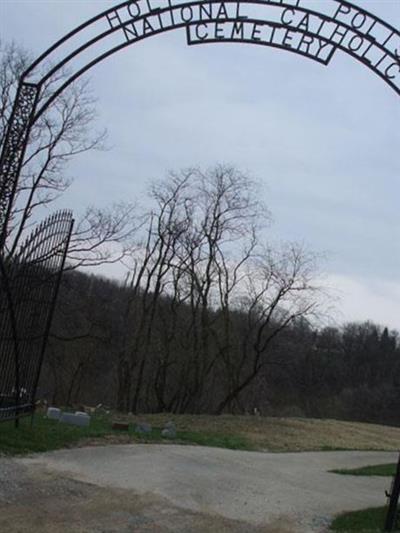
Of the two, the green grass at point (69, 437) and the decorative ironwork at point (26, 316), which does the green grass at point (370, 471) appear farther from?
the decorative ironwork at point (26, 316)

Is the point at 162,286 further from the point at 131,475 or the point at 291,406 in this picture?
the point at 131,475

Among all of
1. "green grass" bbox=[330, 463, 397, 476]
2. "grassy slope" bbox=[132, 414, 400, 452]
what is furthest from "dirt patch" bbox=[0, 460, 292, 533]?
"grassy slope" bbox=[132, 414, 400, 452]

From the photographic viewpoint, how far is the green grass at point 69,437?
9.26 meters

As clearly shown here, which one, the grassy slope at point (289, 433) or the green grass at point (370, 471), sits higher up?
the grassy slope at point (289, 433)

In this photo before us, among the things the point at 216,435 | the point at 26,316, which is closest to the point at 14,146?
the point at 26,316

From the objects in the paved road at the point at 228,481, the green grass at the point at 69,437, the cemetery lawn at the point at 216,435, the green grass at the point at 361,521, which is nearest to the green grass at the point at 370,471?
the paved road at the point at 228,481

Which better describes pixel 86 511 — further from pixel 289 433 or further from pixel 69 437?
pixel 289 433

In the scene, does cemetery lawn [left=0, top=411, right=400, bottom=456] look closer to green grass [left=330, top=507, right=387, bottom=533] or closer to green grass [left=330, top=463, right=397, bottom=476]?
green grass [left=330, top=463, right=397, bottom=476]

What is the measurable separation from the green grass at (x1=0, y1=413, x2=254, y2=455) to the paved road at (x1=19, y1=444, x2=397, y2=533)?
36cm

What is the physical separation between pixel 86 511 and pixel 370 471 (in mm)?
7377

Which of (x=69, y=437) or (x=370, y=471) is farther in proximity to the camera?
(x=370, y=471)

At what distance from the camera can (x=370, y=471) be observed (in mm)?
12445

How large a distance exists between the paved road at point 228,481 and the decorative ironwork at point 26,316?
105cm

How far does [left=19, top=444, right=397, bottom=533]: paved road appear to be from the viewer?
24.1 ft
